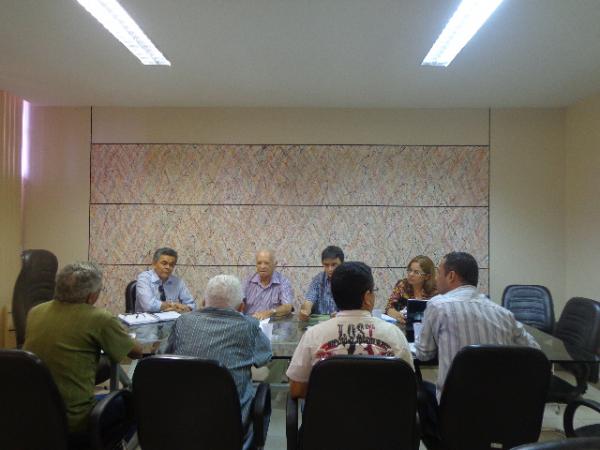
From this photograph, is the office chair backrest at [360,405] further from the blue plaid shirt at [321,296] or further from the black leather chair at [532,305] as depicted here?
the black leather chair at [532,305]

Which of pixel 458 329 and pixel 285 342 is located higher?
pixel 458 329

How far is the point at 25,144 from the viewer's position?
4781 mm

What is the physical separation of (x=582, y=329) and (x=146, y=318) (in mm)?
2923

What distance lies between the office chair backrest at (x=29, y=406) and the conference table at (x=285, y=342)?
0.54 metres

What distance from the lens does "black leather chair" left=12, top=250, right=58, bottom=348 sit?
125 inches

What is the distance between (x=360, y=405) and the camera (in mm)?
1617

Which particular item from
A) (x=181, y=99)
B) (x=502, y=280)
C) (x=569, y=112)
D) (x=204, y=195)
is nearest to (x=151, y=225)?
(x=204, y=195)

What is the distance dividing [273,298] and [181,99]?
7.53 ft

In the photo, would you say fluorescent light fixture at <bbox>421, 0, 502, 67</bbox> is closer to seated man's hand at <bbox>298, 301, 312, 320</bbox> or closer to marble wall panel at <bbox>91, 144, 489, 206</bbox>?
marble wall panel at <bbox>91, 144, 489, 206</bbox>

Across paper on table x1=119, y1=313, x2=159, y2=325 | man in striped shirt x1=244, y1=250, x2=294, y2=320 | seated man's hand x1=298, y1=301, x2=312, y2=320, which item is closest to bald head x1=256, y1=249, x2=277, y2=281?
man in striped shirt x1=244, y1=250, x2=294, y2=320

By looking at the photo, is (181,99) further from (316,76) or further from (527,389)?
(527,389)

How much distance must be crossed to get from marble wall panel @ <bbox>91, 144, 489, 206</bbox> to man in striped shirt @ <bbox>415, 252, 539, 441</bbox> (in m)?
2.67

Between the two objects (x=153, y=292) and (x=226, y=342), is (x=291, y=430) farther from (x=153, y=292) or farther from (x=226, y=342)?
(x=153, y=292)

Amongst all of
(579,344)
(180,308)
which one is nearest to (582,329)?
(579,344)
